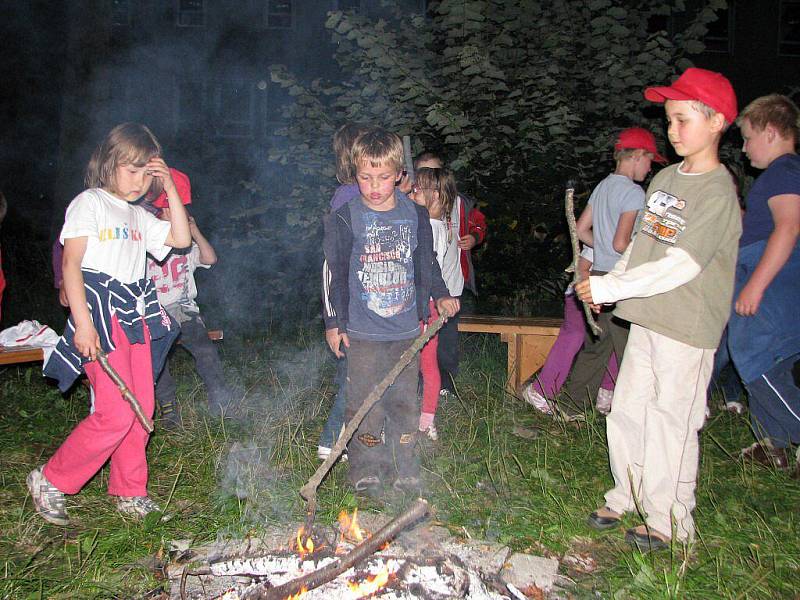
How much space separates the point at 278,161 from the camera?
718 centimetres

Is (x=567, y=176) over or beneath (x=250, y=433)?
over

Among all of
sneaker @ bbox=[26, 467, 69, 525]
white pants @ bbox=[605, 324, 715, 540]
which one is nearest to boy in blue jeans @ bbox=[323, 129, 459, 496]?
white pants @ bbox=[605, 324, 715, 540]

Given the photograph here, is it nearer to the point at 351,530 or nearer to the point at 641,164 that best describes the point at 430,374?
the point at 351,530

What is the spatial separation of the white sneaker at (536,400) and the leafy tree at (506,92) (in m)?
2.56

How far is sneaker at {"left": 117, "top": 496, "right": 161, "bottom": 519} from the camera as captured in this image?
3305 millimetres

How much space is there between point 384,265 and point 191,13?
15.1 metres

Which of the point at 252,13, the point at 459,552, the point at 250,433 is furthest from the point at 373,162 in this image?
the point at 252,13

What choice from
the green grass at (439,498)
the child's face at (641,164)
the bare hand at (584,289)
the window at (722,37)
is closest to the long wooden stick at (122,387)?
the green grass at (439,498)

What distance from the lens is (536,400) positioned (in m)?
5.06

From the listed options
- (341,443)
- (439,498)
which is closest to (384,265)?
(341,443)

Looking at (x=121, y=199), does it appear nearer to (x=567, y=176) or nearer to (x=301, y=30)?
(x=567, y=176)

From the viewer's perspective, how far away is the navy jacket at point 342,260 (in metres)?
3.41

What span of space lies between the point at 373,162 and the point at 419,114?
12.9ft

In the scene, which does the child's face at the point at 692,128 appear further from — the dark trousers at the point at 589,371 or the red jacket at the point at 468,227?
the red jacket at the point at 468,227
